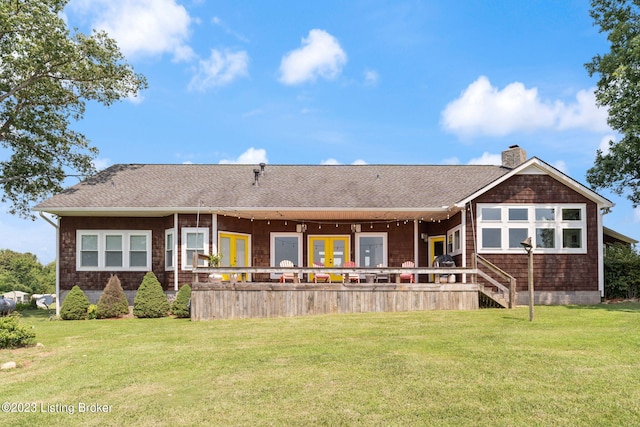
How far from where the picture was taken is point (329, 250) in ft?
66.5

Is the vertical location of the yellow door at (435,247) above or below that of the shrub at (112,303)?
above

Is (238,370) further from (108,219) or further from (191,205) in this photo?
(108,219)

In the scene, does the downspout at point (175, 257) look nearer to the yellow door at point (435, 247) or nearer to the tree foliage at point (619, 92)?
the yellow door at point (435, 247)

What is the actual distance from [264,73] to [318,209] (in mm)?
4785

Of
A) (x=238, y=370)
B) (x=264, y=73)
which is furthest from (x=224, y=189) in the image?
(x=238, y=370)

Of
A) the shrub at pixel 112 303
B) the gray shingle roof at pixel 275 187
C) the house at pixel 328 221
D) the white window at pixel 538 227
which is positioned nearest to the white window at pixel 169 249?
the house at pixel 328 221

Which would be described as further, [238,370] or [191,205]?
[191,205]

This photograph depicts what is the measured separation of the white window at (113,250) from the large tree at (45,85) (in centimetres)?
545

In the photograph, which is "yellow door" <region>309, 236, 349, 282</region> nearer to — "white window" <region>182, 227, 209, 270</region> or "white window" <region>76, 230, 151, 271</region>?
"white window" <region>182, 227, 209, 270</region>

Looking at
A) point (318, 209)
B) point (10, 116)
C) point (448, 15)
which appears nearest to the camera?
point (448, 15)

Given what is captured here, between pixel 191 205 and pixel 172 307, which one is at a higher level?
pixel 191 205

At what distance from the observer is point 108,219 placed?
1934cm

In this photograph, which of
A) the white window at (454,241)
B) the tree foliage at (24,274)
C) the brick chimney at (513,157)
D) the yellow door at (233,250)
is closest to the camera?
the white window at (454,241)

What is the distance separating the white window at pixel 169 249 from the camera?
61.0 feet
